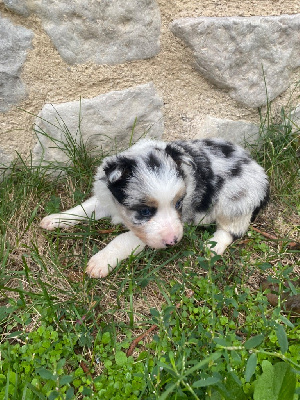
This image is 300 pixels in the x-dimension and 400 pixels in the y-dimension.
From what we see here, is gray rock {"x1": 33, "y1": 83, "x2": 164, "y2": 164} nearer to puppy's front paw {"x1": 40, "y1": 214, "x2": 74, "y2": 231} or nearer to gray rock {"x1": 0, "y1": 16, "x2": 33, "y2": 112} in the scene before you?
gray rock {"x1": 0, "y1": 16, "x2": 33, "y2": 112}

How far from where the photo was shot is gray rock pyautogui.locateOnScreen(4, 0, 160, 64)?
108 inches

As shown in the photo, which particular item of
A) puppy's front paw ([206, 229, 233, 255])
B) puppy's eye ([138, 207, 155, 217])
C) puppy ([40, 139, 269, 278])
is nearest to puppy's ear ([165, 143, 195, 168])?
puppy ([40, 139, 269, 278])

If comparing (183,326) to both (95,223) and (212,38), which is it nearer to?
(95,223)

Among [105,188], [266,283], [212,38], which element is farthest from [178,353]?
[212,38]

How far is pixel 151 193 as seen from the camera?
8.34 feet

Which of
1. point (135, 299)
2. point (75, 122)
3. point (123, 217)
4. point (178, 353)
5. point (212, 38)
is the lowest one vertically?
point (135, 299)

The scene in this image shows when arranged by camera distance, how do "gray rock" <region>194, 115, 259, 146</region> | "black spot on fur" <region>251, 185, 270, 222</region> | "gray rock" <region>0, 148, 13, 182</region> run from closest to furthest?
"black spot on fur" <region>251, 185, 270, 222</region>
"gray rock" <region>0, 148, 13, 182</region>
"gray rock" <region>194, 115, 259, 146</region>

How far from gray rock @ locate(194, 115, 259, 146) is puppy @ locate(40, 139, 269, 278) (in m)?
0.31

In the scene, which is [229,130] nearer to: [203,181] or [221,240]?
[203,181]

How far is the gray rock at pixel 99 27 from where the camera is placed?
2.76 meters

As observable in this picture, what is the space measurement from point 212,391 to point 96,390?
645 mm

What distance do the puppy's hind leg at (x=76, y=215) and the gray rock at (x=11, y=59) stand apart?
986 mm

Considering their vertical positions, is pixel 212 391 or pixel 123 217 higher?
pixel 123 217

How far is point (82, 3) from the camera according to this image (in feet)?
9.06
